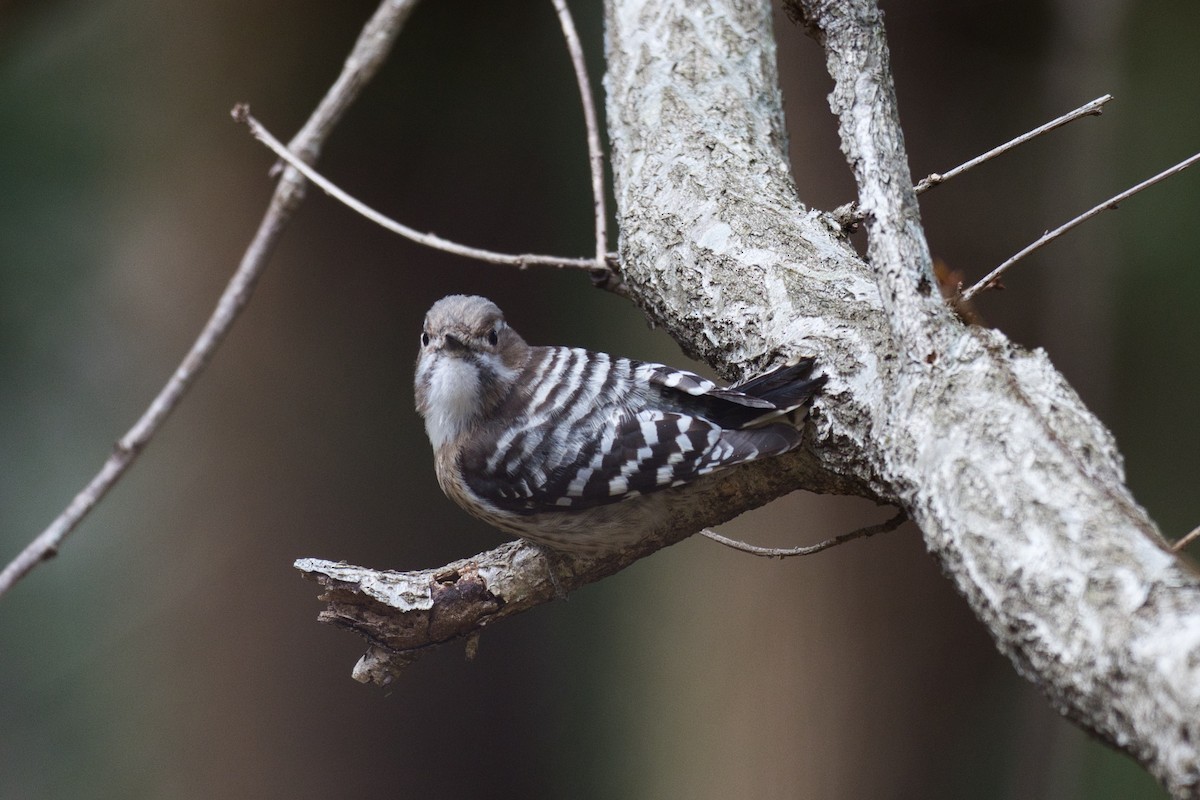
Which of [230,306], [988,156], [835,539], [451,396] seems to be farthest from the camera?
[230,306]

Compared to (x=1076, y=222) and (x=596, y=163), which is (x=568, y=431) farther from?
(x=1076, y=222)

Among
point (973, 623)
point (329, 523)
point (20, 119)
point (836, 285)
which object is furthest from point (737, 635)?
point (20, 119)

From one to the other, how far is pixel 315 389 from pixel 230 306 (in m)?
1.32

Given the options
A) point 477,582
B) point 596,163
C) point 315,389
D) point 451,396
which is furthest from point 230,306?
point 315,389

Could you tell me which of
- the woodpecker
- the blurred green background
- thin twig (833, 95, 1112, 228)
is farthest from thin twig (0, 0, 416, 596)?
thin twig (833, 95, 1112, 228)

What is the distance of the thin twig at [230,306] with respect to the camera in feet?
5.80

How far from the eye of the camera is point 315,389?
3.53 m

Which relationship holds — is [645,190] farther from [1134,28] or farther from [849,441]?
[1134,28]

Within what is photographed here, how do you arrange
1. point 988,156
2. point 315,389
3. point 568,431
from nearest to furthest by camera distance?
point 988,156 < point 568,431 < point 315,389

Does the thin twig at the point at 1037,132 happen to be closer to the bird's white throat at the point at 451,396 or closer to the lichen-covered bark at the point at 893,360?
the lichen-covered bark at the point at 893,360

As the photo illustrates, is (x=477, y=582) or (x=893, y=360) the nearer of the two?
(x=893, y=360)

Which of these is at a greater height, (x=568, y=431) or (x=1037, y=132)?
(x=1037, y=132)

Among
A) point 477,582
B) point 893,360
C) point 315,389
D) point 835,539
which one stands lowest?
point 477,582

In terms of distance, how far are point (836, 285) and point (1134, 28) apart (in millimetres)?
2708
